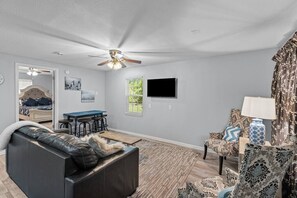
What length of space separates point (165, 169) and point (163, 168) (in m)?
0.05

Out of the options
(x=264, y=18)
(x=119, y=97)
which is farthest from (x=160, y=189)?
(x=119, y=97)

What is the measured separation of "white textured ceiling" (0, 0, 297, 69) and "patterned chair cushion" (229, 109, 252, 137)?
4.22 ft

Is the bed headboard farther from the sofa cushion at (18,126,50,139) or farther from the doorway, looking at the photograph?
the sofa cushion at (18,126,50,139)

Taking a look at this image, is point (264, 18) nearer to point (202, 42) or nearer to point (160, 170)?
point (202, 42)

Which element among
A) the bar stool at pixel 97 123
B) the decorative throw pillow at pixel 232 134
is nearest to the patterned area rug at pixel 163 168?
the decorative throw pillow at pixel 232 134

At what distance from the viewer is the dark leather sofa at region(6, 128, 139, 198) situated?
1.46 metres

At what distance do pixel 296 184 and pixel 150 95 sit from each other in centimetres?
358

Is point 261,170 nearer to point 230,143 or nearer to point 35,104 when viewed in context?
point 230,143

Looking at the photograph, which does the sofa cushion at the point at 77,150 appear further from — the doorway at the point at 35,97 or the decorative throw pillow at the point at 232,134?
the doorway at the point at 35,97

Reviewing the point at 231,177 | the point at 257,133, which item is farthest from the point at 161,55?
the point at 231,177

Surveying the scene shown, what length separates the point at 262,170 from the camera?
1.17 meters

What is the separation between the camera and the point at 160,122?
4699 mm

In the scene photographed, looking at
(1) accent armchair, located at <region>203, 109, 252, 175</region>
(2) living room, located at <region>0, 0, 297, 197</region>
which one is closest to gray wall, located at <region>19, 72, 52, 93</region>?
(2) living room, located at <region>0, 0, 297, 197</region>

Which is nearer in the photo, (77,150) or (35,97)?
(77,150)
